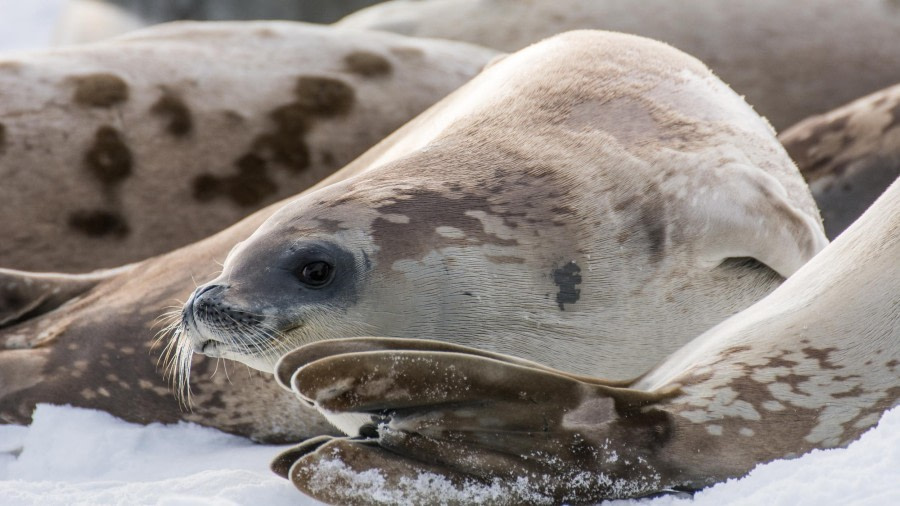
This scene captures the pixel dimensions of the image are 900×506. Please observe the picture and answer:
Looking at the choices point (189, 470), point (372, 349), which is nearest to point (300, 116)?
point (189, 470)

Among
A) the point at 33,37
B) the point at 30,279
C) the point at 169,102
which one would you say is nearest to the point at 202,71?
the point at 169,102

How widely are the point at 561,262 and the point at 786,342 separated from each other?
0.66m

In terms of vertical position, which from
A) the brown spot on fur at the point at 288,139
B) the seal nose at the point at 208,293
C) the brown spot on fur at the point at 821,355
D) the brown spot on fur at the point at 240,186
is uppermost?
the brown spot on fur at the point at 821,355

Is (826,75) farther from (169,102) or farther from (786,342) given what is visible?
(786,342)

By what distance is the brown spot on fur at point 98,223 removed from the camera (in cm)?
410

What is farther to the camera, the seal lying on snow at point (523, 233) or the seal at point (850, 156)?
the seal at point (850, 156)

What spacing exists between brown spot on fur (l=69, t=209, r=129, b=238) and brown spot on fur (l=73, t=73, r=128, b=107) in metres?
0.36

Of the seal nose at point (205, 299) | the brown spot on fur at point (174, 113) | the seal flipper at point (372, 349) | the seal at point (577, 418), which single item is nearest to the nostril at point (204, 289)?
the seal nose at point (205, 299)

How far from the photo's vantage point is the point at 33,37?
9.52 m

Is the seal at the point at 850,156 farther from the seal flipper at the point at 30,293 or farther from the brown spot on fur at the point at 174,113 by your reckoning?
the seal flipper at the point at 30,293

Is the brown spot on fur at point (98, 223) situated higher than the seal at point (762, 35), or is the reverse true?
the seal at point (762, 35)

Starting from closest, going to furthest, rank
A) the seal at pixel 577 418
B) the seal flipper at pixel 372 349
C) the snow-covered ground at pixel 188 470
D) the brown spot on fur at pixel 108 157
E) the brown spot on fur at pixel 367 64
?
the snow-covered ground at pixel 188 470
the seal at pixel 577 418
the seal flipper at pixel 372 349
the brown spot on fur at pixel 108 157
the brown spot on fur at pixel 367 64

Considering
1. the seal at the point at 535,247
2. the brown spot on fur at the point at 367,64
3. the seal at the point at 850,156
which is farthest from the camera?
the brown spot on fur at the point at 367,64

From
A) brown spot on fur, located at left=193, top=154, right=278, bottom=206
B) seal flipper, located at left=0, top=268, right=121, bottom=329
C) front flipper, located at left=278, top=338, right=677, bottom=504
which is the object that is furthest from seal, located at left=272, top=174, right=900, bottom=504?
brown spot on fur, located at left=193, top=154, right=278, bottom=206
